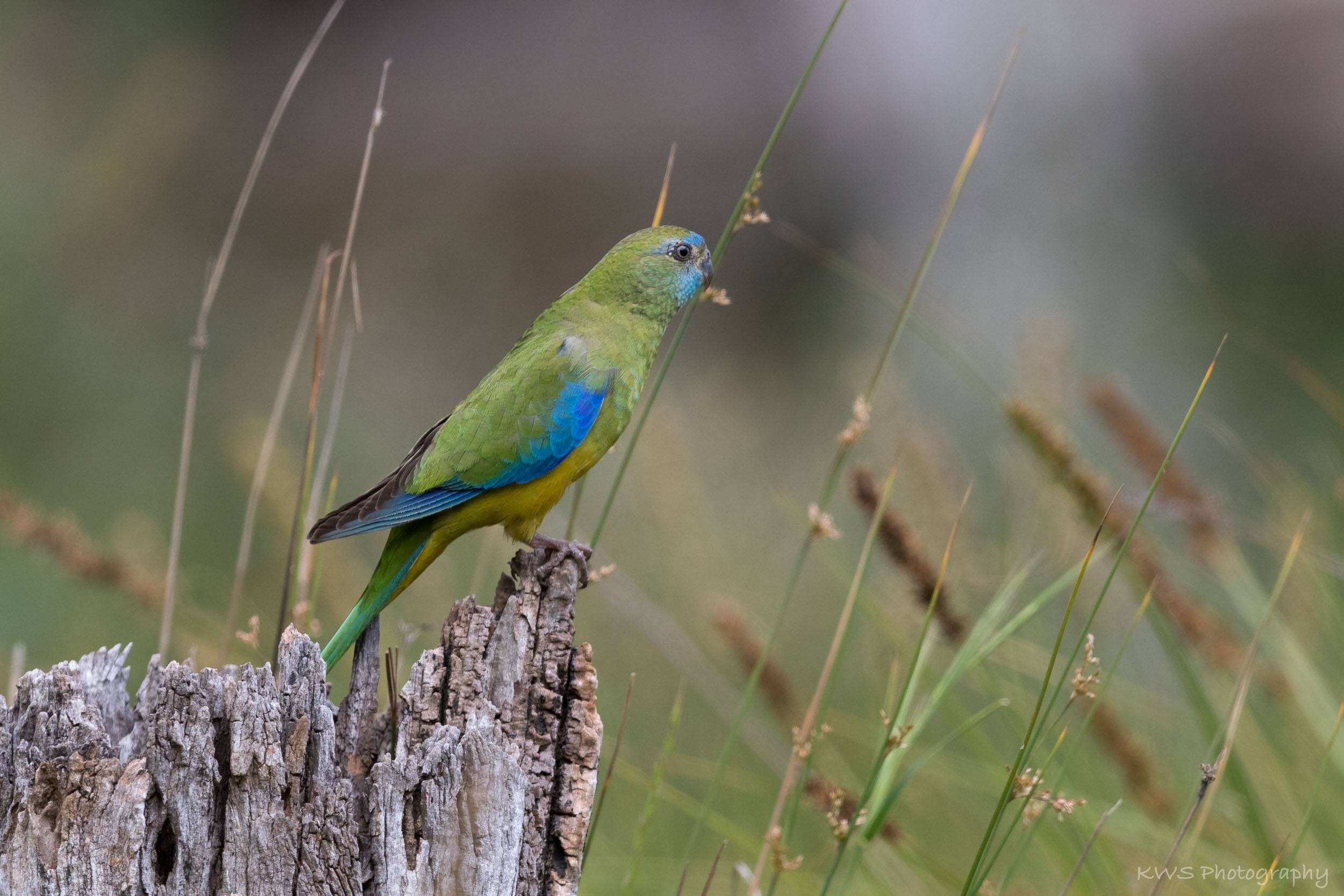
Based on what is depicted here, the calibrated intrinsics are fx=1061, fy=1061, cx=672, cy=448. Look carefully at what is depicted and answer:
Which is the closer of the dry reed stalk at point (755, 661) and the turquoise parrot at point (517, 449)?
the turquoise parrot at point (517, 449)

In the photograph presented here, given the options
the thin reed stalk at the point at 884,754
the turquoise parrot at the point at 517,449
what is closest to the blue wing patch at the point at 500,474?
the turquoise parrot at the point at 517,449

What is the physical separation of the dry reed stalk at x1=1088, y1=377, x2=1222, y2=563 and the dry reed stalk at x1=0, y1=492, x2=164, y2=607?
3.21 m

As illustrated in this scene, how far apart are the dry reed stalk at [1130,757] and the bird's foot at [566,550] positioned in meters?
1.58

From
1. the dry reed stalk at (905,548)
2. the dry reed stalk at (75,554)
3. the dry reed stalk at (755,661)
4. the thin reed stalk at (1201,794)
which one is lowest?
the dry reed stalk at (75,554)

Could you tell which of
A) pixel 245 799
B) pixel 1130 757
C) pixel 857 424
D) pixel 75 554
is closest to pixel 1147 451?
pixel 1130 757

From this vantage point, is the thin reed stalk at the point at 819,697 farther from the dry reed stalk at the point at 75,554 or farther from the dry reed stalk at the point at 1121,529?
the dry reed stalk at the point at 75,554

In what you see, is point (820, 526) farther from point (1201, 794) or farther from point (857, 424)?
point (1201, 794)

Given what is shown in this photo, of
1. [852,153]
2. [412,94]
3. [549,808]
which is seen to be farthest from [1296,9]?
[549,808]

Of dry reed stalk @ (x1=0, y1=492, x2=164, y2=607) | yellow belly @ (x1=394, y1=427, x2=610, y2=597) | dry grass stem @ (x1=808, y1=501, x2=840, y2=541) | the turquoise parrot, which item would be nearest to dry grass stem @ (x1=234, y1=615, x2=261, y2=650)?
the turquoise parrot

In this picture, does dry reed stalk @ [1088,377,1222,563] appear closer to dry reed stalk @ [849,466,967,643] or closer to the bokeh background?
the bokeh background

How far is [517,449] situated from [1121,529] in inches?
76.6

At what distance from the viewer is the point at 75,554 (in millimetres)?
3328

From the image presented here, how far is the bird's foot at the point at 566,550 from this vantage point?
301cm

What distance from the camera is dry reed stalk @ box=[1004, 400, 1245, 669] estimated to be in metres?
3.06
